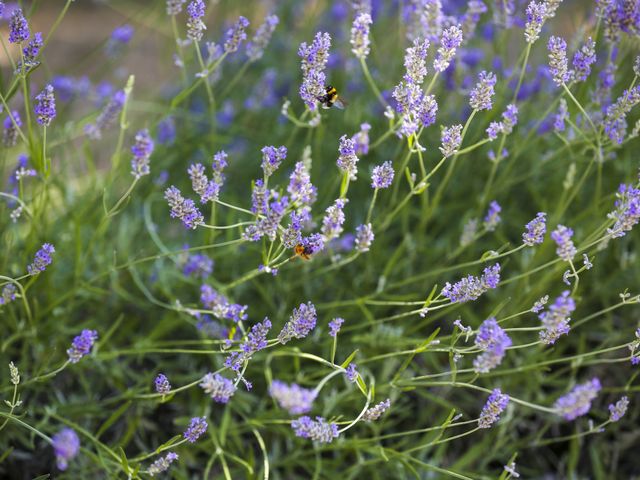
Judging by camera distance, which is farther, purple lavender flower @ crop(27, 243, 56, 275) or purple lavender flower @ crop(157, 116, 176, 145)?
purple lavender flower @ crop(157, 116, 176, 145)

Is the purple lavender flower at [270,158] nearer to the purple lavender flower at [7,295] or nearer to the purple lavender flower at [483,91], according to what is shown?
the purple lavender flower at [483,91]

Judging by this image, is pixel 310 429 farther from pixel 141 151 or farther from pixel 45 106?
pixel 45 106

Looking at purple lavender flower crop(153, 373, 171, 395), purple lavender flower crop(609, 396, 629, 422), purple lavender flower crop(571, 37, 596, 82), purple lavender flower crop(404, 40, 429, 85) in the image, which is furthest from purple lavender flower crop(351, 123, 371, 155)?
purple lavender flower crop(609, 396, 629, 422)

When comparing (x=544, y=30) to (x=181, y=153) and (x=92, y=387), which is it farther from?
(x=92, y=387)

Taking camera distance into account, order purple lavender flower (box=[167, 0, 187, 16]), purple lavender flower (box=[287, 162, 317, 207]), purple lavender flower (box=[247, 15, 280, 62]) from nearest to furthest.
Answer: purple lavender flower (box=[287, 162, 317, 207]) → purple lavender flower (box=[167, 0, 187, 16]) → purple lavender flower (box=[247, 15, 280, 62])

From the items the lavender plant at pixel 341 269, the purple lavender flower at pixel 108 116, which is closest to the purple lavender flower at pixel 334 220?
the lavender plant at pixel 341 269

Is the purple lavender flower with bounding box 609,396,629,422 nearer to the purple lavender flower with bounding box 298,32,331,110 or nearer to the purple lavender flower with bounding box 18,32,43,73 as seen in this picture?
the purple lavender flower with bounding box 298,32,331,110

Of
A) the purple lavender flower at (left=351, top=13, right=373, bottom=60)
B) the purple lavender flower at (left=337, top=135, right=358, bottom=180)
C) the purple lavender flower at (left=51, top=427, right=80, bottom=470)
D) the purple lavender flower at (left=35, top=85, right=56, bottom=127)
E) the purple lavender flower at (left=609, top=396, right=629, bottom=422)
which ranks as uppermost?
the purple lavender flower at (left=351, top=13, right=373, bottom=60)
